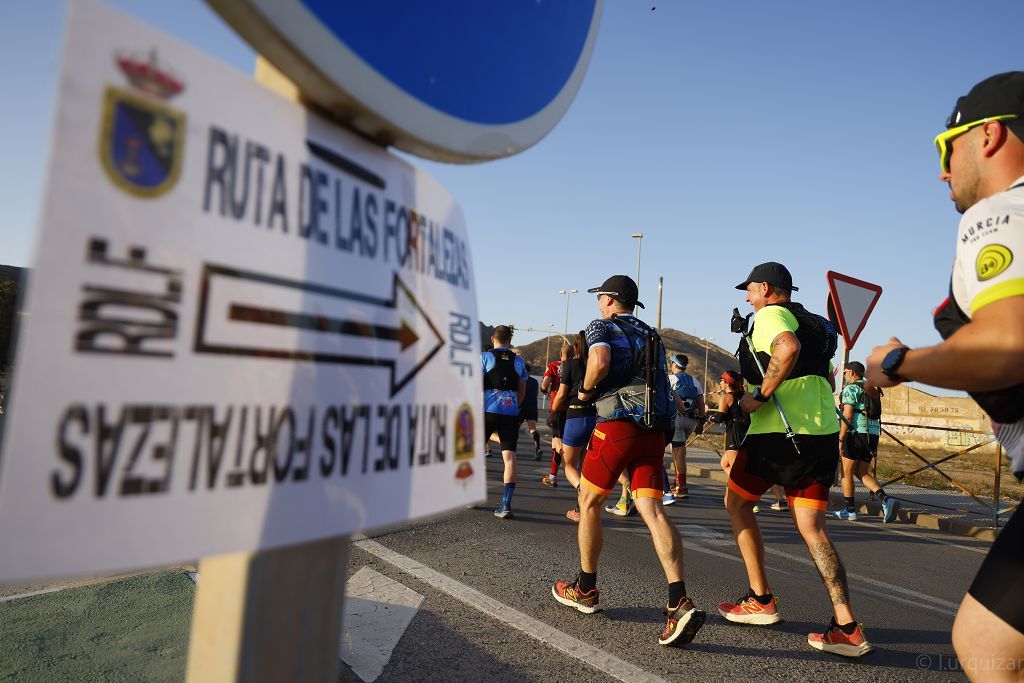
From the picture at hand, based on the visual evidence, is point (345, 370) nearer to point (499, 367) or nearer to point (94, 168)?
point (94, 168)

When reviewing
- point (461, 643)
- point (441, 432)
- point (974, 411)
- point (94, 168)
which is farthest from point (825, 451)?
point (974, 411)

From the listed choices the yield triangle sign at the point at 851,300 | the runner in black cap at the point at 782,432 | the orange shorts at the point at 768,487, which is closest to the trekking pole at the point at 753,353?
the runner in black cap at the point at 782,432

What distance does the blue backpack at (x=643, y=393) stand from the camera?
3867 mm

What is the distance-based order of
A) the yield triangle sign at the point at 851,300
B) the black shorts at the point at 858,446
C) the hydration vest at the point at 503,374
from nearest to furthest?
1. the hydration vest at the point at 503,374
2. the yield triangle sign at the point at 851,300
3. the black shorts at the point at 858,446

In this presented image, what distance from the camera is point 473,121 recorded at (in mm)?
1062

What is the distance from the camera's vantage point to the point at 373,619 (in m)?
3.47

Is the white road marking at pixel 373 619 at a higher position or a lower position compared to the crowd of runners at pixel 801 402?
lower

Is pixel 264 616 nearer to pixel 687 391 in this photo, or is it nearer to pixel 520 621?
pixel 520 621

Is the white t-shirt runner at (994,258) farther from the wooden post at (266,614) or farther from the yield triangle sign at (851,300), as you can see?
the yield triangle sign at (851,300)

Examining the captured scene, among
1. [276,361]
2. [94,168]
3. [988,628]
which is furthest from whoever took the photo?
[988,628]

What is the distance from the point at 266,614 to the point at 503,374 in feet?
21.3

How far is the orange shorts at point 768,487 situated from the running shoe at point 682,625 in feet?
2.47

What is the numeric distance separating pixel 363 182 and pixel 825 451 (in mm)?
3480

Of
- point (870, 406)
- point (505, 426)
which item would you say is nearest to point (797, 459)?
point (505, 426)
